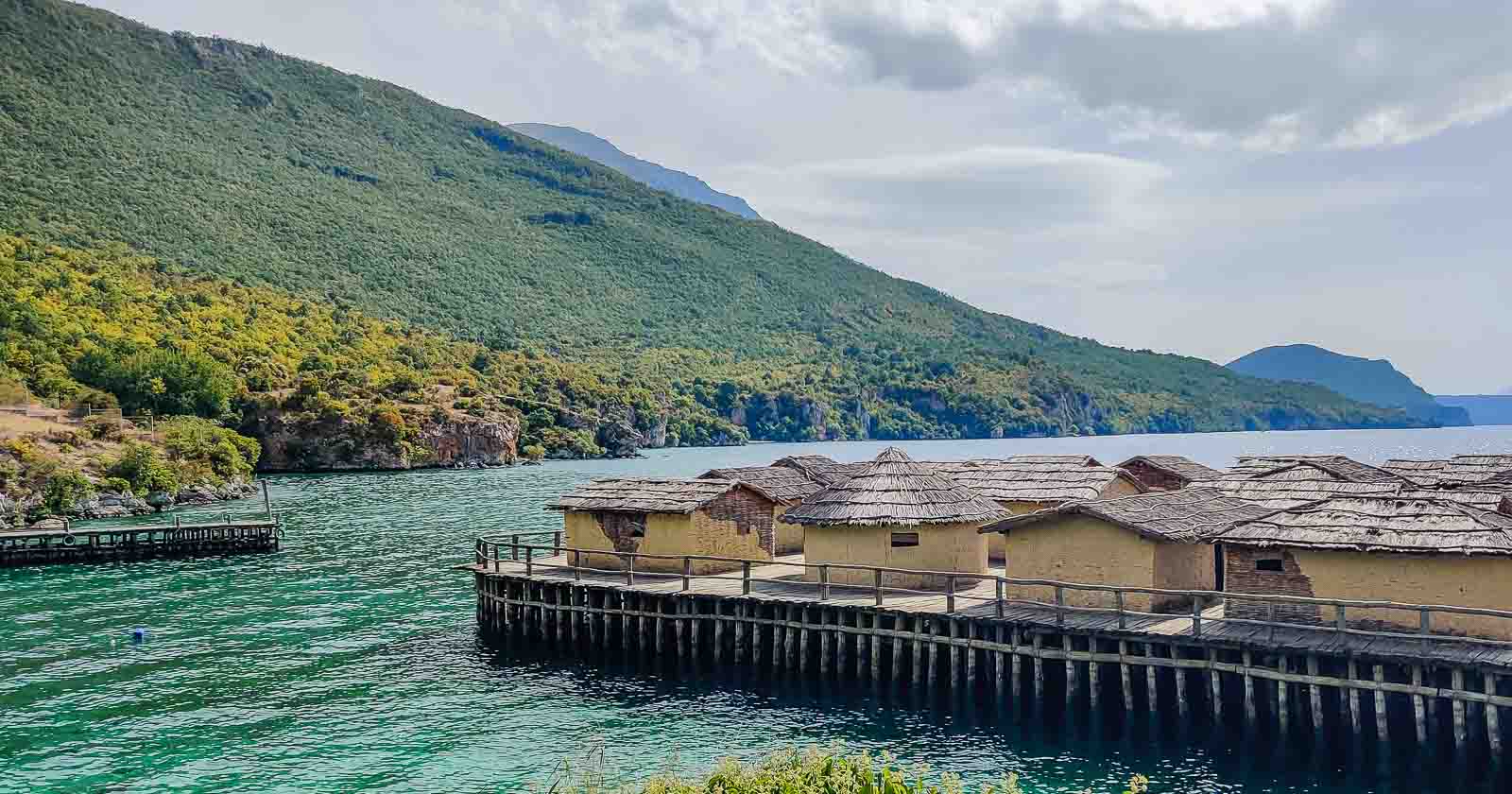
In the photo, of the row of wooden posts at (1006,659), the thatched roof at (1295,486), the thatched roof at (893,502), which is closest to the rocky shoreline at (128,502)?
the row of wooden posts at (1006,659)

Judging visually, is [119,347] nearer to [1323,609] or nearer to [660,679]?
[660,679]

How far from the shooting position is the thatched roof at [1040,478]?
3741 centimetres

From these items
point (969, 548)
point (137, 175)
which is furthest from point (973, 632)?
point (137, 175)

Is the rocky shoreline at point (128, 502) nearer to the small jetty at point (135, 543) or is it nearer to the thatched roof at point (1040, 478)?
the small jetty at point (135, 543)

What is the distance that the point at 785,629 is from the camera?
3219 cm

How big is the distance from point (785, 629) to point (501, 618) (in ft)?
33.7

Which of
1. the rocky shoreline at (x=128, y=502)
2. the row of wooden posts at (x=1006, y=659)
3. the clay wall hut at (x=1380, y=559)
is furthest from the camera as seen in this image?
the rocky shoreline at (x=128, y=502)

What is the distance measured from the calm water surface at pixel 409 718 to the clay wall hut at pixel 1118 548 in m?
3.81

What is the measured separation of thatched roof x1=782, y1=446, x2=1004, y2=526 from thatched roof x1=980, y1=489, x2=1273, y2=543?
213 centimetres

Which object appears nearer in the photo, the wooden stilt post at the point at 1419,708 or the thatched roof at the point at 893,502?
the wooden stilt post at the point at 1419,708

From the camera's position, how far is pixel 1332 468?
4156cm

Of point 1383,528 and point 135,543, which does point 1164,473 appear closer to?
point 1383,528

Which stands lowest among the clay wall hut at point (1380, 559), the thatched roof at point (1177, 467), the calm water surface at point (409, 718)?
the calm water surface at point (409, 718)

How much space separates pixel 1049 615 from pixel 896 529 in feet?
17.9
